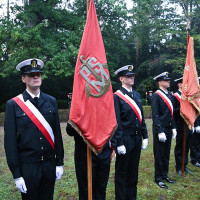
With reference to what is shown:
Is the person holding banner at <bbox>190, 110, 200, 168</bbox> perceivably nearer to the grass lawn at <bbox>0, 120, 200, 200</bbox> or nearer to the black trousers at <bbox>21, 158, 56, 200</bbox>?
the grass lawn at <bbox>0, 120, 200, 200</bbox>

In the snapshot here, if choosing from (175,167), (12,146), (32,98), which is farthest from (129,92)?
(175,167)

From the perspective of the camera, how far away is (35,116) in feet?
9.12

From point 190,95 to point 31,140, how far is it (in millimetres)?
3954

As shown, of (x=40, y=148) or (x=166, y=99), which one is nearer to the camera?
(x=40, y=148)

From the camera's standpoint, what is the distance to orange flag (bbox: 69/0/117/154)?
119 inches

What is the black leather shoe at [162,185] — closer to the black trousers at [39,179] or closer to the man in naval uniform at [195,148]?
the man in naval uniform at [195,148]

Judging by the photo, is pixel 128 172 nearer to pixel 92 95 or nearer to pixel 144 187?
pixel 144 187

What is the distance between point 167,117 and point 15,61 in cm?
947

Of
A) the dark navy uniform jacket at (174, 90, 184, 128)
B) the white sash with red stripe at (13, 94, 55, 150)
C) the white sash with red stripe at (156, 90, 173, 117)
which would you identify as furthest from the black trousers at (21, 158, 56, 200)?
the dark navy uniform jacket at (174, 90, 184, 128)

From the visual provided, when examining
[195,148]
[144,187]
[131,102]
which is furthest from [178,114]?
[131,102]

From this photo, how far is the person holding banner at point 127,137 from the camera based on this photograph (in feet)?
12.6

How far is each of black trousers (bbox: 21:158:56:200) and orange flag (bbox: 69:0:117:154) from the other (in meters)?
0.53

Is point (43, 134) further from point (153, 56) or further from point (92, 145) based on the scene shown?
point (153, 56)

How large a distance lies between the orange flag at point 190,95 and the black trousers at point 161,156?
679 mm
